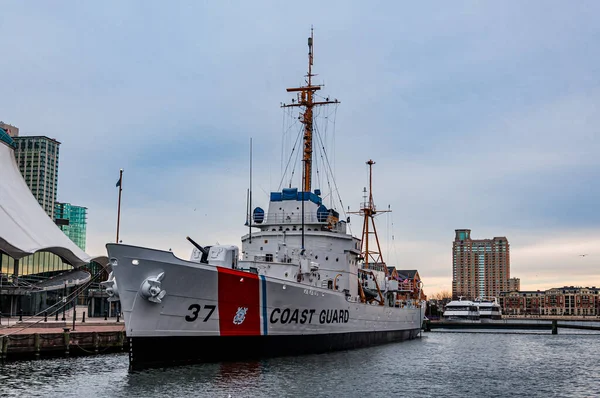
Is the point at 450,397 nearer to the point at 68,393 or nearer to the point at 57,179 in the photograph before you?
the point at 68,393

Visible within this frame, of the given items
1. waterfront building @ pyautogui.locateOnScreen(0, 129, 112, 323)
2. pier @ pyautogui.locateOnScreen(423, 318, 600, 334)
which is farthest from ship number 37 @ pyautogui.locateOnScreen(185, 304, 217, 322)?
pier @ pyautogui.locateOnScreen(423, 318, 600, 334)

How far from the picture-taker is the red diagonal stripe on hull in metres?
22.9

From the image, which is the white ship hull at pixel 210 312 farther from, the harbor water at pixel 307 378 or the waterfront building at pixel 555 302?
the waterfront building at pixel 555 302

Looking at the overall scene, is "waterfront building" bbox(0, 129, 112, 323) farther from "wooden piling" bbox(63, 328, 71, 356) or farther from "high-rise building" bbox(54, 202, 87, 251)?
"high-rise building" bbox(54, 202, 87, 251)

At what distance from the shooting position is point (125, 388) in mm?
18391

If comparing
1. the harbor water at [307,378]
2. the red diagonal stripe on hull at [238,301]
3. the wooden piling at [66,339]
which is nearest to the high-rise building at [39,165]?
the wooden piling at [66,339]

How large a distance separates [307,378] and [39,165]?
15039 centimetres

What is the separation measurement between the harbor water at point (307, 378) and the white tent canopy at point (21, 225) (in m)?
21.4

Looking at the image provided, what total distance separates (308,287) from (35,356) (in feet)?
37.1

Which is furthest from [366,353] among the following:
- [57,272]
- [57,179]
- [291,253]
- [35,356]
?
[57,179]

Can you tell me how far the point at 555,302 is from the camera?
191125 millimetres

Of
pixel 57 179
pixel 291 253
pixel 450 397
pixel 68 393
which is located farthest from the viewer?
pixel 57 179

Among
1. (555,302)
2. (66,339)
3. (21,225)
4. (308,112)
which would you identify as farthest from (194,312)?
(555,302)

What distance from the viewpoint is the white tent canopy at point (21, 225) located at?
45.0m
